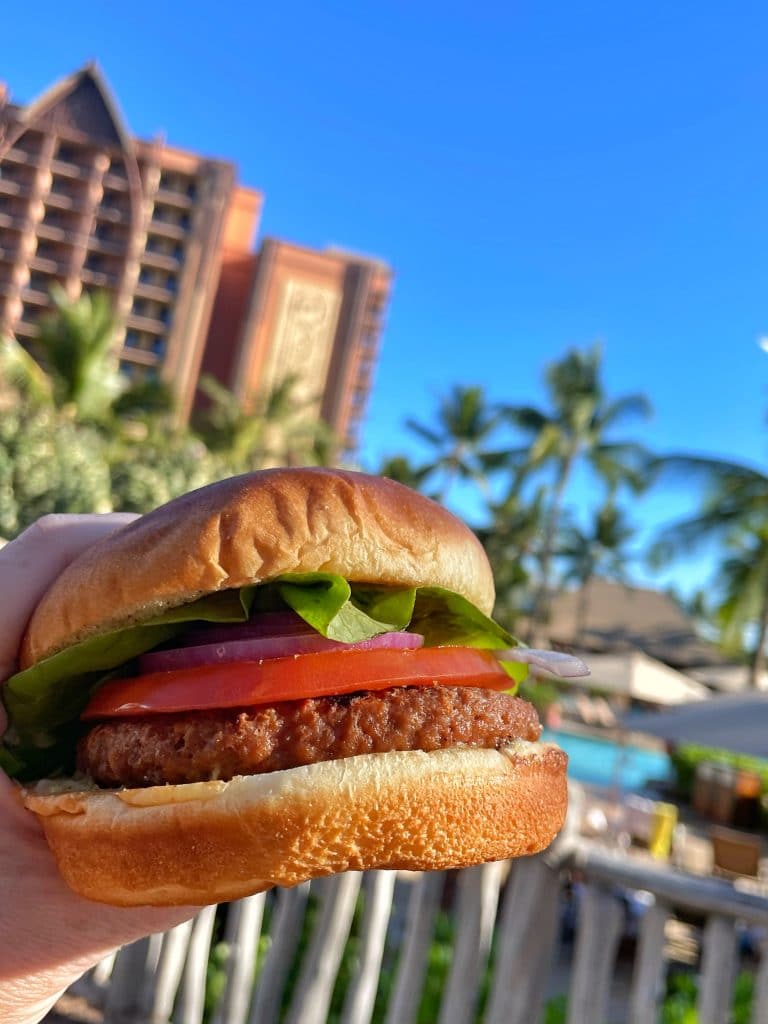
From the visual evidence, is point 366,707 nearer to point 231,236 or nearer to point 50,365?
point 50,365

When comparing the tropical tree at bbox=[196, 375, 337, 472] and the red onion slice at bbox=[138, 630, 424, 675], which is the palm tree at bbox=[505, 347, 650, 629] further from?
the red onion slice at bbox=[138, 630, 424, 675]

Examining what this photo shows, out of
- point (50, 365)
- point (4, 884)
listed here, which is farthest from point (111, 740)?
point (50, 365)

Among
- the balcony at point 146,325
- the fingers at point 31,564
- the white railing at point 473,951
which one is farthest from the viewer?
the balcony at point 146,325

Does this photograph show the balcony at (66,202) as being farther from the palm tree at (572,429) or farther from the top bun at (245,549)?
the top bun at (245,549)

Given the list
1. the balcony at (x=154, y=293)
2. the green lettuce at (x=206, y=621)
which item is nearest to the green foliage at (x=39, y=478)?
the green lettuce at (x=206, y=621)

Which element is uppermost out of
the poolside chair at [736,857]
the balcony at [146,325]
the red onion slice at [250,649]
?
the balcony at [146,325]

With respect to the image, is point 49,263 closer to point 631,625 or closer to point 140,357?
point 140,357
